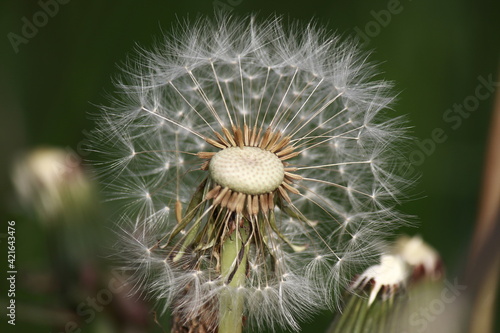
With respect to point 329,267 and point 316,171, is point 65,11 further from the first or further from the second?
point 329,267

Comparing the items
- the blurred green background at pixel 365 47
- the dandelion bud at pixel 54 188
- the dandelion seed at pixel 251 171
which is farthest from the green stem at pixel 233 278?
the blurred green background at pixel 365 47

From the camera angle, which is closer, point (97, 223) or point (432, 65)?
point (97, 223)

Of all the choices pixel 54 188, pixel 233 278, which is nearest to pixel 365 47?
pixel 54 188

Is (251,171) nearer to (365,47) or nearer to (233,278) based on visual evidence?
(233,278)

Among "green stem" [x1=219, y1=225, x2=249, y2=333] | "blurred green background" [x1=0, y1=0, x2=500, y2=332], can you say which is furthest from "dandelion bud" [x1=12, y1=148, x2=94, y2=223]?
"blurred green background" [x1=0, y1=0, x2=500, y2=332]

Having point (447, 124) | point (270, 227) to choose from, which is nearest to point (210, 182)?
point (270, 227)

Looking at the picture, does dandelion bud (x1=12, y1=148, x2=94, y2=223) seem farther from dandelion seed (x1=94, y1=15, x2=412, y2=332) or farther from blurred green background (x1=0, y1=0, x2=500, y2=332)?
blurred green background (x1=0, y1=0, x2=500, y2=332)
